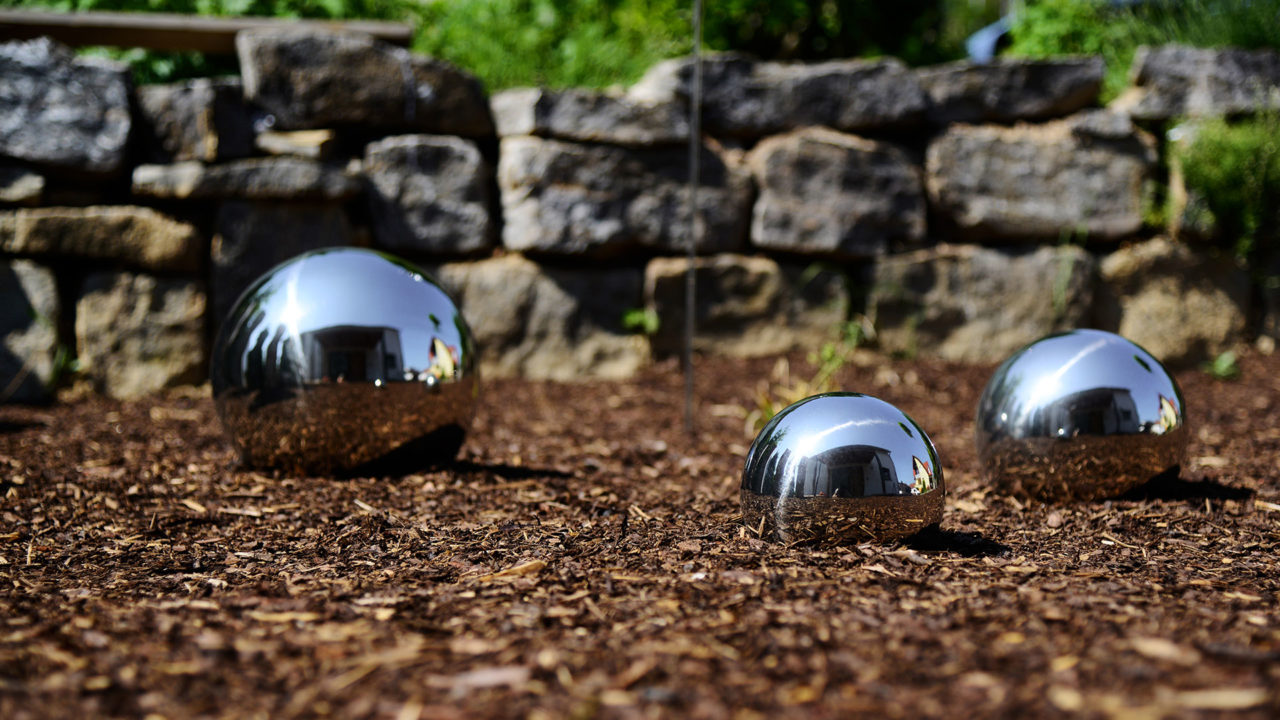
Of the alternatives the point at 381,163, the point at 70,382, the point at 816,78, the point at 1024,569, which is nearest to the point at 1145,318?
the point at 816,78

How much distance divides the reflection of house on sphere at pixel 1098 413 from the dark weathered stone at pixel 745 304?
295 centimetres

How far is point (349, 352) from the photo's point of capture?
3420 mm

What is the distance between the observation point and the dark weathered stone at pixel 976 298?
609 centimetres

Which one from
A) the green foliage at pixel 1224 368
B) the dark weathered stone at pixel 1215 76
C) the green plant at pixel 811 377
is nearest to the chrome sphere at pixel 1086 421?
the green plant at pixel 811 377

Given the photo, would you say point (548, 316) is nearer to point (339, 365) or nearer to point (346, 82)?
point (346, 82)

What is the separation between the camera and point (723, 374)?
18.9ft

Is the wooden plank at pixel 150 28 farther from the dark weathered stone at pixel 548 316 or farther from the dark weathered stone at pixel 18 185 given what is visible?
the dark weathered stone at pixel 548 316

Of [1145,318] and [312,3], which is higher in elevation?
[312,3]

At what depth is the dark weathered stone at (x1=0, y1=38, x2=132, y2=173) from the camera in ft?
16.6

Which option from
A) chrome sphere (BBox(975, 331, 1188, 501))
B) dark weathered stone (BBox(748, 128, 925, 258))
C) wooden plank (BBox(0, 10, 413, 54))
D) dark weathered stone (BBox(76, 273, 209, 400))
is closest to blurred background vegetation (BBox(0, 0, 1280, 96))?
wooden plank (BBox(0, 10, 413, 54))

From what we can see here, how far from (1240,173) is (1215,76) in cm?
68

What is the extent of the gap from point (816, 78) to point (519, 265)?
7.13ft

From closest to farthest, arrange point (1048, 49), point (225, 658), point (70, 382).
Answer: point (225, 658) < point (70, 382) < point (1048, 49)

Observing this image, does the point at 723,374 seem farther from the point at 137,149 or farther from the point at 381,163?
the point at 137,149
